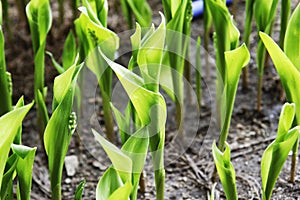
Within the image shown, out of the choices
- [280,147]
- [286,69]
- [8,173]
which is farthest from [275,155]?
[8,173]

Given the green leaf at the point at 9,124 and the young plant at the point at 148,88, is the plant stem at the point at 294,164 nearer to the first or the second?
the young plant at the point at 148,88

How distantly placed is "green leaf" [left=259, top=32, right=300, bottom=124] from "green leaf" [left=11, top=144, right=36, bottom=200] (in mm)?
337

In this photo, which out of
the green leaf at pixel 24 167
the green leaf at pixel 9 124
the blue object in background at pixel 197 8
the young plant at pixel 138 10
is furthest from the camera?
the blue object in background at pixel 197 8

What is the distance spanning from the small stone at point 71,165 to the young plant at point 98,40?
0.10 metres

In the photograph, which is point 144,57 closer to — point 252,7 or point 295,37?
point 295,37

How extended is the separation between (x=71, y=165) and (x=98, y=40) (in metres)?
0.31

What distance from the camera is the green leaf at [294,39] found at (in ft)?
3.07

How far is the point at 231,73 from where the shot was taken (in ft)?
3.06

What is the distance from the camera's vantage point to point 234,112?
1341 millimetres

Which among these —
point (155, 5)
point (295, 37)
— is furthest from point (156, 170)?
point (155, 5)

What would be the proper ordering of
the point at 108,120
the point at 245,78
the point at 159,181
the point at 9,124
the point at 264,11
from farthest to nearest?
the point at 245,78, the point at 108,120, the point at 264,11, the point at 159,181, the point at 9,124

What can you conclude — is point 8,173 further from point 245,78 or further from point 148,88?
point 245,78

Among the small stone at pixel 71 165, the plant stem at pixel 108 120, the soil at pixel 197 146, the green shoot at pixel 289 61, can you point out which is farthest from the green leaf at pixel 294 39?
the small stone at pixel 71 165

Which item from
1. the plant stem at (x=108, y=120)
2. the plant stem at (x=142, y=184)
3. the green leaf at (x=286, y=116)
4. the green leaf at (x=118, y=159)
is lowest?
the plant stem at (x=142, y=184)
